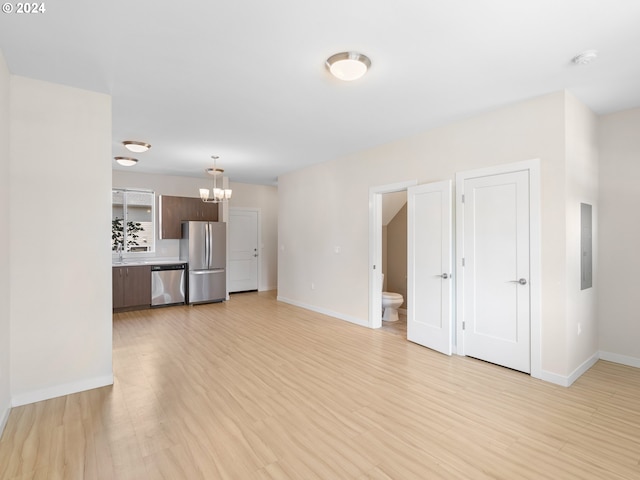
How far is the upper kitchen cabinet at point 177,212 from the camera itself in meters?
6.89

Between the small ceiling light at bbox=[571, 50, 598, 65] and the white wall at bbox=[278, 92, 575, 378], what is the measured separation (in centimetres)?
51

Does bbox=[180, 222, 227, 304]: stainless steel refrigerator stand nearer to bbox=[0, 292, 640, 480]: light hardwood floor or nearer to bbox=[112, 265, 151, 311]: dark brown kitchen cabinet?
bbox=[112, 265, 151, 311]: dark brown kitchen cabinet

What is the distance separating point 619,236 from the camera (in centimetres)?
357

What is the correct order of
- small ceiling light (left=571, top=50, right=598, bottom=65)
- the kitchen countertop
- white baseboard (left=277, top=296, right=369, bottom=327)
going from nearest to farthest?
small ceiling light (left=571, top=50, right=598, bottom=65), white baseboard (left=277, top=296, right=369, bottom=327), the kitchen countertop

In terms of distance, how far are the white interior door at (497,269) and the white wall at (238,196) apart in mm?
5768

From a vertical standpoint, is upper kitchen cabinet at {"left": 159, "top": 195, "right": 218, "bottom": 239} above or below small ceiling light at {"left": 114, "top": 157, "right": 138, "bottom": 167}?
below

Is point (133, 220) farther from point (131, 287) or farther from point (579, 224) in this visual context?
point (579, 224)

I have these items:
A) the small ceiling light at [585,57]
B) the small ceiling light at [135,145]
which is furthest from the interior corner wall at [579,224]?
the small ceiling light at [135,145]

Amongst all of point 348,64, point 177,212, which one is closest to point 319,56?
point 348,64

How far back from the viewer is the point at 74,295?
2.93 meters

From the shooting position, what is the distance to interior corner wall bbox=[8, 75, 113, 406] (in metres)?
2.70

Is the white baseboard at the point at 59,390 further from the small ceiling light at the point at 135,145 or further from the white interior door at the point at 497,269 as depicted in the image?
the white interior door at the point at 497,269

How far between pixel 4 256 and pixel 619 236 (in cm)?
580

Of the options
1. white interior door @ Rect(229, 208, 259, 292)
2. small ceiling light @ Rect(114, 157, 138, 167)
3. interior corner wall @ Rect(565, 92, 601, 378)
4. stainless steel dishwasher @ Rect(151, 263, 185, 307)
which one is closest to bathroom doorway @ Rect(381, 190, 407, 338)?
interior corner wall @ Rect(565, 92, 601, 378)
